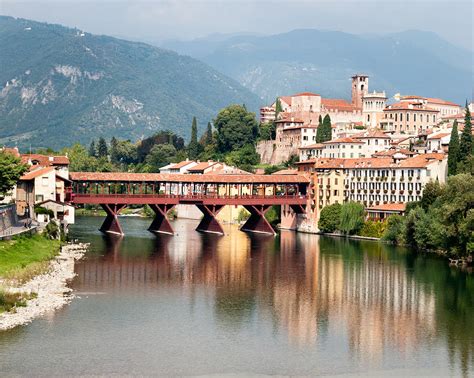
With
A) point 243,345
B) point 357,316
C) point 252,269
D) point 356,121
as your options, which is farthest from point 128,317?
point 356,121

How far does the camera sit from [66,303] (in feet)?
161

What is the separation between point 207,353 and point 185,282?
66.5 feet

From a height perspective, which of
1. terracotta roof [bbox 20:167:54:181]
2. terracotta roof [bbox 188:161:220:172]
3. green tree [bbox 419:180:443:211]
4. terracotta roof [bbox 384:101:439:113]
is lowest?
green tree [bbox 419:180:443:211]

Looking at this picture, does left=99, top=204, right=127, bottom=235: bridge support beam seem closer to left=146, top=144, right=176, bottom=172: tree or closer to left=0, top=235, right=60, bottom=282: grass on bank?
left=0, top=235, right=60, bottom=282: grass on bank

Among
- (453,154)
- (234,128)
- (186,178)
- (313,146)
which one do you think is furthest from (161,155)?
(453,154)

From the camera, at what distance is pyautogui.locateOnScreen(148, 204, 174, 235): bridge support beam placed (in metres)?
96.7

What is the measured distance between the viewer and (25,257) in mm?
59375

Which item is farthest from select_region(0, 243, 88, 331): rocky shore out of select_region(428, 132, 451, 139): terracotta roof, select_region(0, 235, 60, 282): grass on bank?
select_region(428, 132, 451, 139): terracotta roof

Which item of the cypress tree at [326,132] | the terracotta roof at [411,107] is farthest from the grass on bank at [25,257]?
the terracotta roof at [411,107]

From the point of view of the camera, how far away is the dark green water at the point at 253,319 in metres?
38.2

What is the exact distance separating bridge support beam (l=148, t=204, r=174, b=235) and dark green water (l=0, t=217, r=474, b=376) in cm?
2037

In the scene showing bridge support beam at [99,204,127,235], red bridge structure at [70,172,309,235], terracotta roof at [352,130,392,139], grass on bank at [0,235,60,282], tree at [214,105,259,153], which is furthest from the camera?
tree at [214,105,259,153]

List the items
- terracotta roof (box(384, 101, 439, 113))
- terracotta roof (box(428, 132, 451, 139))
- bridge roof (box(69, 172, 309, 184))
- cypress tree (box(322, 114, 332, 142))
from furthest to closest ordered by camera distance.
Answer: terracotta roof (box(384, 101, 439, 113)), cypress tree (box(322, 114, 332, 142)), terracotta roof (box(428, 132, 451, 139)), bridge roof (box(69, 172, 309, 184))

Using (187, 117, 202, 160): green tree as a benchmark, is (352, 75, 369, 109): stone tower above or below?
above
